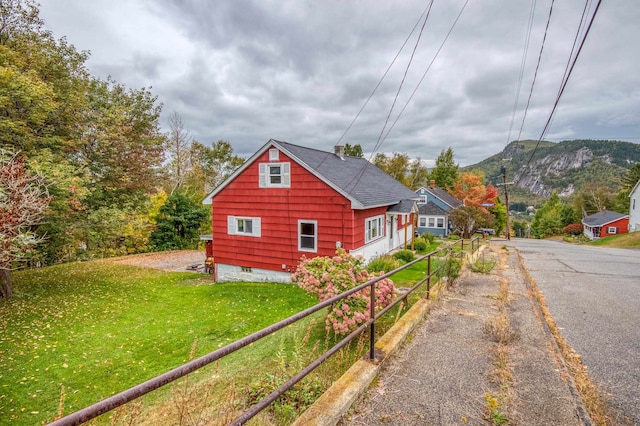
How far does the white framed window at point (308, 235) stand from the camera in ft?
41.4

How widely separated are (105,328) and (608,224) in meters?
54.8

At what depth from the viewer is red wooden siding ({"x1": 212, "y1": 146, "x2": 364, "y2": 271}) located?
12.3 m

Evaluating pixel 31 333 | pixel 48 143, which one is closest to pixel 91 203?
pixel 48 143

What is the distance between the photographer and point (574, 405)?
2.74m

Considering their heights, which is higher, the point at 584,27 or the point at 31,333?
the point at 584,27

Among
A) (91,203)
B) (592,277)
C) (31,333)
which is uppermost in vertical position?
(91,203)

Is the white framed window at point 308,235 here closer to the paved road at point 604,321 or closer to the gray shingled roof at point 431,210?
the paved road at point 604,321

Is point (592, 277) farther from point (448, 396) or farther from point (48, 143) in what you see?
point (48, 143)

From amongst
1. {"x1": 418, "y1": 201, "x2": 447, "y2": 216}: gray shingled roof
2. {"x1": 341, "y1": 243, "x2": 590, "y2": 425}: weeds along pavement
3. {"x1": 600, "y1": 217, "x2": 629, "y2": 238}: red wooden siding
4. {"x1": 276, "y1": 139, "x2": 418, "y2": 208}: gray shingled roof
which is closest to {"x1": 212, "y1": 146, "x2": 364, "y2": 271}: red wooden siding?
{"x1": 276, "y1": 139, "x2": 418, "y2": 208}: gray shingled roof

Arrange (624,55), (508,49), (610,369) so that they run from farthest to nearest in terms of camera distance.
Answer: (508,49), (624,55), (610,369)

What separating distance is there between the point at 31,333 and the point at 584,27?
45.5 ft

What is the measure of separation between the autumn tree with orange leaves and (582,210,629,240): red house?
1537cm

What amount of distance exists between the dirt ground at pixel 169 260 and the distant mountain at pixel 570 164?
85.6 m

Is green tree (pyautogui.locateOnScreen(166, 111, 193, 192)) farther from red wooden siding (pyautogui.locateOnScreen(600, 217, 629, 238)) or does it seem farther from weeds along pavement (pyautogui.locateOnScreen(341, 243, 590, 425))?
red wooden siding (pyautogui.locateOnScreen(600, 217, 629, 238))
